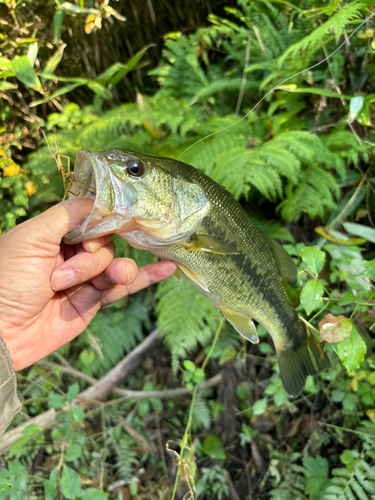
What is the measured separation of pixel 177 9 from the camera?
11.2ft

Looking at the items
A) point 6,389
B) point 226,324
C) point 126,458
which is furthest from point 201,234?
point 126,458

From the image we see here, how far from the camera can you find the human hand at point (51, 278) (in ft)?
4.55

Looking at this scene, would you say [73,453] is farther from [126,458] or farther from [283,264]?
[283,264]

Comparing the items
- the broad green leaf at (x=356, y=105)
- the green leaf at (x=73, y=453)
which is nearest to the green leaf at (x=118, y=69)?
the broad green leaf at (x=356, y=105)

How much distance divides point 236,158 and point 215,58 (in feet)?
6.15

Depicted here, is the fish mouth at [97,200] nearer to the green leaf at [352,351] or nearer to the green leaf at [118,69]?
the green leaf at [352,351]

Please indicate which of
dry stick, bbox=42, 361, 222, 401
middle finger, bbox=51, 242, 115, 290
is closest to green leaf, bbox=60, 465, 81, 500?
dry stick, bbox=42, 361, 222, 401

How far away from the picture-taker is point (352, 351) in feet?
4.52

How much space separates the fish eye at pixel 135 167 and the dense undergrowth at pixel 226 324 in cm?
99

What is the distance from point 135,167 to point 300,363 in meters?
1.29

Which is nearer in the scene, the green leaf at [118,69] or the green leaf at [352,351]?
the green leaf at [352,351]

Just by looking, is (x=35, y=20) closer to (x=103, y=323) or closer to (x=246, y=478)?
(x=103, y=323)

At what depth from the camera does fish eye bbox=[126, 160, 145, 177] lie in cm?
126

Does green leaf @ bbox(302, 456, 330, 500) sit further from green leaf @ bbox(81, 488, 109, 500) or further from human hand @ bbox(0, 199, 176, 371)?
human hand @ bbox(0, 199, 176, 371)
